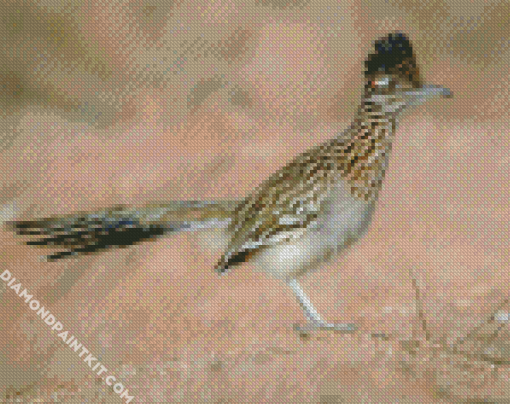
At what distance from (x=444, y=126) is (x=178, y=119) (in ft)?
3.67

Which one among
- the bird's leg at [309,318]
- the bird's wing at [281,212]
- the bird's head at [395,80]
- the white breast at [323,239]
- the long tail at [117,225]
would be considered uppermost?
the bird's head at [395,80]

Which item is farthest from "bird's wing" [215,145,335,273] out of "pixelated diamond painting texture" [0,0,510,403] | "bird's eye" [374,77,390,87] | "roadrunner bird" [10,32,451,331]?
"bird's eye" [374,77,390,87]

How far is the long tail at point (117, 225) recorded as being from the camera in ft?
4.54

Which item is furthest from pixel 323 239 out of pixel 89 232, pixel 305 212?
pixel 89 232

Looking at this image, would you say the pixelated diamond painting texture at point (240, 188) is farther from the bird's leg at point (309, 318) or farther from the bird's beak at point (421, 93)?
the bird's beak at point (421, 93)

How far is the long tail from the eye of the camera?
1384 millimetres

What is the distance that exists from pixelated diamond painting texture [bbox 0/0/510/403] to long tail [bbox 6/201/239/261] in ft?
0.39

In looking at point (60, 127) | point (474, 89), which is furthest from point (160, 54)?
point (474, 89)

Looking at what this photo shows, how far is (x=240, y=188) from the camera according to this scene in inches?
66.9

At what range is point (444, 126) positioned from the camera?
6.54ft

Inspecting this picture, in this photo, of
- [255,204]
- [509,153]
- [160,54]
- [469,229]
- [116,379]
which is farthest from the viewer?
[160,54]

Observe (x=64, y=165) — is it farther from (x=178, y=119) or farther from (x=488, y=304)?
(x=488, y=304)

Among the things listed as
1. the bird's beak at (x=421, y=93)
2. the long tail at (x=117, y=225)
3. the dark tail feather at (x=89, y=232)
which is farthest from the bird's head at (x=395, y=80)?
the dark tail feather at (x=89, y=232)

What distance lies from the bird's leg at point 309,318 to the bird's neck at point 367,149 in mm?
351
